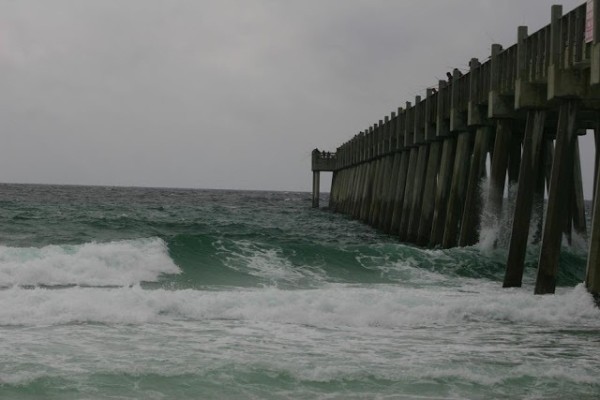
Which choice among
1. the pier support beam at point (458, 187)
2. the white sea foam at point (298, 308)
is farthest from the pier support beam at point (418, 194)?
the white sea foam at point (298, 308)

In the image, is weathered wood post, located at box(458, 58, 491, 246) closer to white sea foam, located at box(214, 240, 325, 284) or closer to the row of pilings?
the row of pilings

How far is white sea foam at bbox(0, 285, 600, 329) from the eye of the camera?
10453 millimetres

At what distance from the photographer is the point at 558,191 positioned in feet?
37.4

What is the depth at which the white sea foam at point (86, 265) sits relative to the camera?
49.2 ft

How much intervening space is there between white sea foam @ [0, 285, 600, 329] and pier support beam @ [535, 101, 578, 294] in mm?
620

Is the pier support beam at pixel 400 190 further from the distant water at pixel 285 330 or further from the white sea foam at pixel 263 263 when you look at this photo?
the distant water at pixel 285 330

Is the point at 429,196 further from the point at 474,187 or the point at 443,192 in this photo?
the point at 474,187

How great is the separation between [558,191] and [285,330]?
4674mm

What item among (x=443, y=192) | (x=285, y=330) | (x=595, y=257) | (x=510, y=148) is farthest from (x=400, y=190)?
(x=285, y=330)

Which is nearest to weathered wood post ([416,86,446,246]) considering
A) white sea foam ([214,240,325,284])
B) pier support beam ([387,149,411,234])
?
pier support beam ([387,149,411,234])

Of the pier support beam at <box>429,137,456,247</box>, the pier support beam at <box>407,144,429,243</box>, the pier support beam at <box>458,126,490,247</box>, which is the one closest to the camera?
the pier support beam at <box>458,126,490,247</box>

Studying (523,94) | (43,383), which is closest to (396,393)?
(43,383)

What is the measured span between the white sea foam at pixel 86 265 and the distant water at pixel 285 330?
0.04 metres

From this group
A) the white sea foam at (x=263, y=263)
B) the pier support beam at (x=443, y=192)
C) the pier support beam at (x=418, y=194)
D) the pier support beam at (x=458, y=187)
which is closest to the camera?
the white sea foam at (x=263, y=263)
